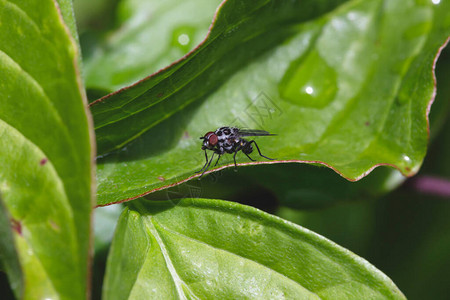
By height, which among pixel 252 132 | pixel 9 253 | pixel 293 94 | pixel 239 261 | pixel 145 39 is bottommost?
pixel 239 261

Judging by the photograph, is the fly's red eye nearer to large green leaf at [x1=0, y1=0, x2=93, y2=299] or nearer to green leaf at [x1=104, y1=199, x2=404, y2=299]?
green leaf at [x1=104, y1=199, x2=404, y2=299]

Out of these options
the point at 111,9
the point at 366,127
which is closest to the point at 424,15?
the point at 366,127

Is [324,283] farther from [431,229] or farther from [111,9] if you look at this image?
[111,9]

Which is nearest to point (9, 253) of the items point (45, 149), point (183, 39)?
point (45, 149)

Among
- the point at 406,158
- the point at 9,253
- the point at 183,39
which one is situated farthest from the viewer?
the point at 183,39

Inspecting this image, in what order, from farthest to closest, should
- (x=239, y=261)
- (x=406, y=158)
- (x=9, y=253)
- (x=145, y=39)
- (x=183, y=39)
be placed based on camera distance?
(x=145, y=39), (x=183, y=39), (x=406, y=158), (x=239, y=261), (x=9, y=253)

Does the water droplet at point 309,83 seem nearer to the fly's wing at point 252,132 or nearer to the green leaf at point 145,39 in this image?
the fly's wing at point 252,132

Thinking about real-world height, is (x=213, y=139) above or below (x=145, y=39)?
below

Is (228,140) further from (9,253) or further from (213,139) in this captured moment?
(9,253)
